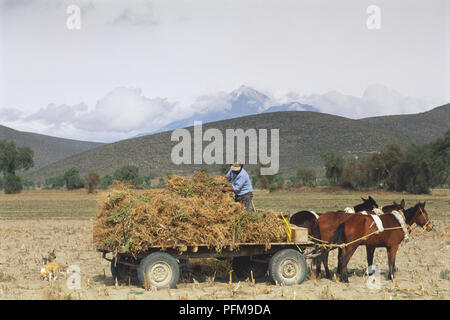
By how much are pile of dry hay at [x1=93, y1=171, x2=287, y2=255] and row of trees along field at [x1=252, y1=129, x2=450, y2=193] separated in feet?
165

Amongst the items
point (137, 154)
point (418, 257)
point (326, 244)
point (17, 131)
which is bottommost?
point (418, 257)

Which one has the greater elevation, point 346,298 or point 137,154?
point 137,154

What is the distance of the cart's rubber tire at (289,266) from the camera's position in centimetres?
991

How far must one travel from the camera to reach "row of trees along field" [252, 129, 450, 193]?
55688mm

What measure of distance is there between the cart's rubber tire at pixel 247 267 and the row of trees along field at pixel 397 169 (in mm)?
48958

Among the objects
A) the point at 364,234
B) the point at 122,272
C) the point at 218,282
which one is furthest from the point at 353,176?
the point at 122,272

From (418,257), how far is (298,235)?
5956 millimetres

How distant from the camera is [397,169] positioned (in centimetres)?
6288

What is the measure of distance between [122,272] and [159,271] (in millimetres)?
1704

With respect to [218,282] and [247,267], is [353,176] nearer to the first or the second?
[247,267]

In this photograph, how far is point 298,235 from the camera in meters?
9.98
